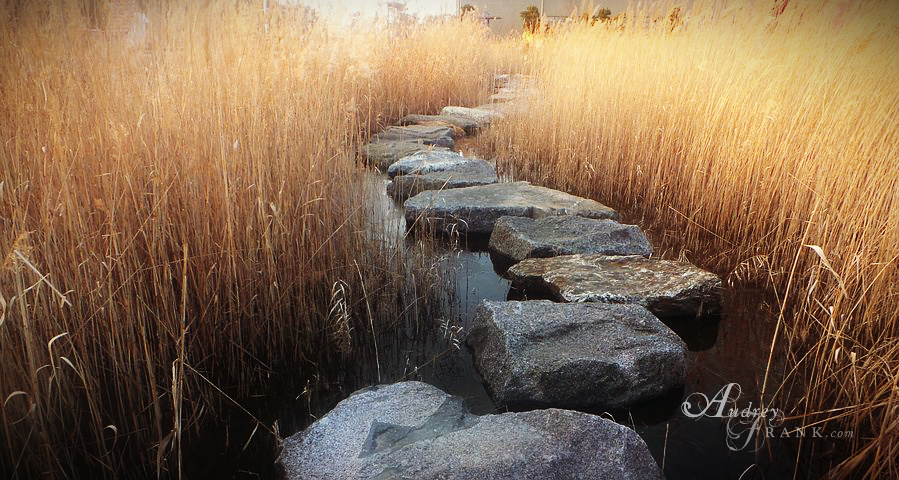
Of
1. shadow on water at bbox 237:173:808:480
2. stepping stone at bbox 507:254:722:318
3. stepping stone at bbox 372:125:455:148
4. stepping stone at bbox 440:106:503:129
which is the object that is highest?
stepping stone at bbox 440:106:503:129

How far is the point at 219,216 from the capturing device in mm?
1803

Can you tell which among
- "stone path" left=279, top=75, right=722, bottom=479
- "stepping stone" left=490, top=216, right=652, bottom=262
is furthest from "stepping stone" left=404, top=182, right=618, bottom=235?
"stepping stone" left=490, top=216, right=652, bottom=262

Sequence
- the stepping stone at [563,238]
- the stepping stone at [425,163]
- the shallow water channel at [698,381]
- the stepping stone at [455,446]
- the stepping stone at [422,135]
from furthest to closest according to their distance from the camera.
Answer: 1. the stepping stone at [422,135]
2. the stepping stone at [425,163]
3. the stepping stone at [563,238]
4. the shallow water channel at [698,381]
5. the stepping stone at [455,446]

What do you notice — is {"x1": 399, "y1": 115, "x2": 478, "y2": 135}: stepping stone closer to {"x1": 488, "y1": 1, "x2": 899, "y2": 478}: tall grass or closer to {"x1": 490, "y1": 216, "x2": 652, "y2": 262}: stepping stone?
{"x1": 488, "y1": 1, "x2": 899, "y2": 478}: tall grass

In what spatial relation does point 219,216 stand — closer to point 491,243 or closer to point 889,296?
point 491,243

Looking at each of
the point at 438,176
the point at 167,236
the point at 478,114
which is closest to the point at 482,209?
the point at 438,176

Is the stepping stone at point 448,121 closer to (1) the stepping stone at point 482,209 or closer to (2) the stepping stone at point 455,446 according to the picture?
(1) the stepping stone at point 482,209

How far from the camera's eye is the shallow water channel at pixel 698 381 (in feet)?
4.90

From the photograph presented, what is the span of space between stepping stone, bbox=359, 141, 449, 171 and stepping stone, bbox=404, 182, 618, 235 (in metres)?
1.10

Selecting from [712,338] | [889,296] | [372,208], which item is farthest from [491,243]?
[889,296]

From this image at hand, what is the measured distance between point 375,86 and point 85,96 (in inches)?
148

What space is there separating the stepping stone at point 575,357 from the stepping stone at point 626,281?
25cm

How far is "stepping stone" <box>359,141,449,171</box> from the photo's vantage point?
14.0ft

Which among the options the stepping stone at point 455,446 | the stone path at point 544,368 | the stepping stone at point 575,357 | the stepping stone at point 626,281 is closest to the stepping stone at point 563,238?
the stone path at point 544,368
